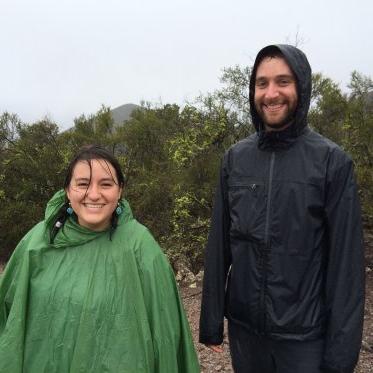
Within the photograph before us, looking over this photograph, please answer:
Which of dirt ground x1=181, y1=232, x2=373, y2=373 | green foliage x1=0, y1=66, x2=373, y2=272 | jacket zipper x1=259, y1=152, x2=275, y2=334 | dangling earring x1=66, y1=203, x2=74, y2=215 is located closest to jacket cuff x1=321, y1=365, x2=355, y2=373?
jacket zipper x1=259, y1=152, x2=275, y2=334

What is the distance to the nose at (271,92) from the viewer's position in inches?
73.5

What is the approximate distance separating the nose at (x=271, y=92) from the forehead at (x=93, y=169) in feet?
2.55

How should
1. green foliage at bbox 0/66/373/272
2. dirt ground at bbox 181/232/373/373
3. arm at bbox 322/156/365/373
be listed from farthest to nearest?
green foliage at bbox 0/66/373/272, dirt ground at bbox 181/232/373/373, arm at bbox 322/156/365/373

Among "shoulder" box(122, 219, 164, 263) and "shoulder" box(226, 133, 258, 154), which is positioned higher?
"shoulder" box(226, 133, 258, 154)

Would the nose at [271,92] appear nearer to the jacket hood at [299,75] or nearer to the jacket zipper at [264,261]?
the jacket hood at [299,75]

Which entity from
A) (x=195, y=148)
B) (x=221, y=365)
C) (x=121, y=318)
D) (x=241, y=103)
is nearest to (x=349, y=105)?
(x=241, y=103)

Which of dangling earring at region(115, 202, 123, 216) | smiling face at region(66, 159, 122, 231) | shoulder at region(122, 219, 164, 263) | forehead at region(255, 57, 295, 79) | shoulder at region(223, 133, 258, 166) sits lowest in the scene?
A: shoulder at region(122, 219, 164, 263)

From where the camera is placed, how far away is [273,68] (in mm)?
1875

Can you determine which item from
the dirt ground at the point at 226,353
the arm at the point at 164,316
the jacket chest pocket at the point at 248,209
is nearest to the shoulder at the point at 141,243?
the arm at the point at 164,316

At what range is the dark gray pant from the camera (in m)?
1.82

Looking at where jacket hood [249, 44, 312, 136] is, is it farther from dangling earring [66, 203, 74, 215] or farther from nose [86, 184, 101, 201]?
dangling earring [66, 203, 74, 215]

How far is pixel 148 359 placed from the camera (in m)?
1.87

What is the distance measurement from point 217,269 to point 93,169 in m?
0.74

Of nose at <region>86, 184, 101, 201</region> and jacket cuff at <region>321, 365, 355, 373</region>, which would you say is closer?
jacket cuff at <region>321, 365, 355, 373</region>
